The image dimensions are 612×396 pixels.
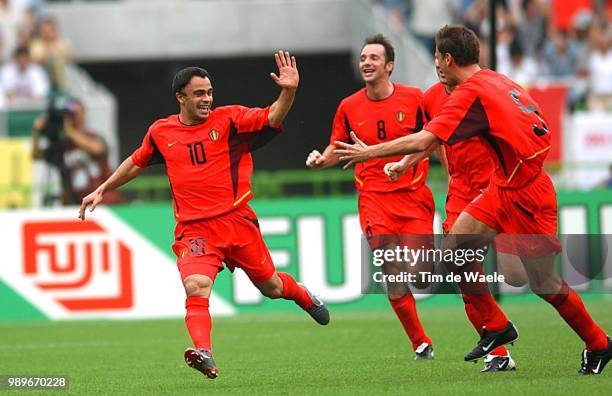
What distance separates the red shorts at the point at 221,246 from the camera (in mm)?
10547

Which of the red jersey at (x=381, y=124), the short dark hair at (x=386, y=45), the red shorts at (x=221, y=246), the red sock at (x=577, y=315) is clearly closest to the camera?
the red sock at (x=577, y=315)

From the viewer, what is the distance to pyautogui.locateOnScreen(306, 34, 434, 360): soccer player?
1208 centimetres

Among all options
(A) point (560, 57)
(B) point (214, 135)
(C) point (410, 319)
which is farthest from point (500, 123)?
(A) point (560, 57)

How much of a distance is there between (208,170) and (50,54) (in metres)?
14.0

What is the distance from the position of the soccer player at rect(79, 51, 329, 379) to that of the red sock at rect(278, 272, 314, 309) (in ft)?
0.94

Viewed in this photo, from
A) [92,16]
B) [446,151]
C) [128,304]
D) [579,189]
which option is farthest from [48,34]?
[446,151]

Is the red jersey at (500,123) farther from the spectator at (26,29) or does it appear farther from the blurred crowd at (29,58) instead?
the spectator at (26,29)

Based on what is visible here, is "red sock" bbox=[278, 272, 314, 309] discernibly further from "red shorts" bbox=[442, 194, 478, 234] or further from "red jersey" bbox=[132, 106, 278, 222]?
"red shorts" bbox=[442, 194, 478, 234]

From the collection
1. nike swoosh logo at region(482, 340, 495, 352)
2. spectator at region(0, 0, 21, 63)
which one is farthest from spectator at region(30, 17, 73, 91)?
nike swoosh logo at region(482, 340, 495, 352)

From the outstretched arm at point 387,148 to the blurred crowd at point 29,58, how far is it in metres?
14.6

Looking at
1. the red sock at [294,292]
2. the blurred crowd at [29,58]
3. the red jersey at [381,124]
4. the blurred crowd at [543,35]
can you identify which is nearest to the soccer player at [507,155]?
the red sock at [294,292]

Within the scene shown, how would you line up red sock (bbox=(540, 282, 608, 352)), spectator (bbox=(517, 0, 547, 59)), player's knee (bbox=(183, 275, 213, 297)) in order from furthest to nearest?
spectator (bbox=(517, 0, 547, 59))
player's knee (bbox=(183, 275, 213, 297))
red sock (bbox=(540, 282, 608, 352))

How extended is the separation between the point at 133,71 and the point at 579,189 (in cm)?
1276

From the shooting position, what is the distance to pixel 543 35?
25312 mm
